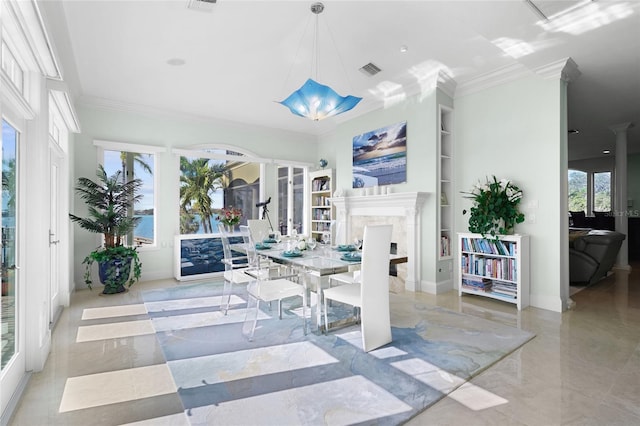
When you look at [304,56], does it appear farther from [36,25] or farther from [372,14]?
[36,25]

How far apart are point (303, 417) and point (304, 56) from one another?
11.4ft

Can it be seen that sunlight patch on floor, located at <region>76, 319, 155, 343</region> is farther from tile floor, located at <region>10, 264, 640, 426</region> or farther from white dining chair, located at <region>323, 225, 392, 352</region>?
white dining chair, located at <region>323, 225, 392, 352</region>

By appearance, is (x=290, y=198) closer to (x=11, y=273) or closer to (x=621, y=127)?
(x=11, y=273)

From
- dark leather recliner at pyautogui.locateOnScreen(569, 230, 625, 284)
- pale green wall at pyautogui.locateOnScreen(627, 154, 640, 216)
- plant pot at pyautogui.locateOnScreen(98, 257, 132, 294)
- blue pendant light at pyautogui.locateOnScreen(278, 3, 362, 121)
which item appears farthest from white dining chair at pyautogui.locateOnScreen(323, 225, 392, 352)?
pale green wall at pyautogui.locateOnScreen(627, 154, 640, 216)

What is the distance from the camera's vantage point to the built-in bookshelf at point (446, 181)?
185 inches

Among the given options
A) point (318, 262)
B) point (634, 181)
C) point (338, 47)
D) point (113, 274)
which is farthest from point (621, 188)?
point (113, 274)

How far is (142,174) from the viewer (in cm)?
539

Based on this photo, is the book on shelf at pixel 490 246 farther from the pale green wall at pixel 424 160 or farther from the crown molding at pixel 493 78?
the crown molding at pixel 493 78

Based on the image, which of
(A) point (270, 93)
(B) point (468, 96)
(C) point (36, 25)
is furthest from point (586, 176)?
(C) point (36, 25)

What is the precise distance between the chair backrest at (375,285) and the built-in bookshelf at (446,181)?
7.25 feet

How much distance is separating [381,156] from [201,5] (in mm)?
3304

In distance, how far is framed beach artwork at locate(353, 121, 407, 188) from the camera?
4988 millimetres

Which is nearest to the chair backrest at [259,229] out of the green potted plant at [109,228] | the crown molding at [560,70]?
the green potted plant at [109,228]

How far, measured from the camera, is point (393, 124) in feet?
16.7
